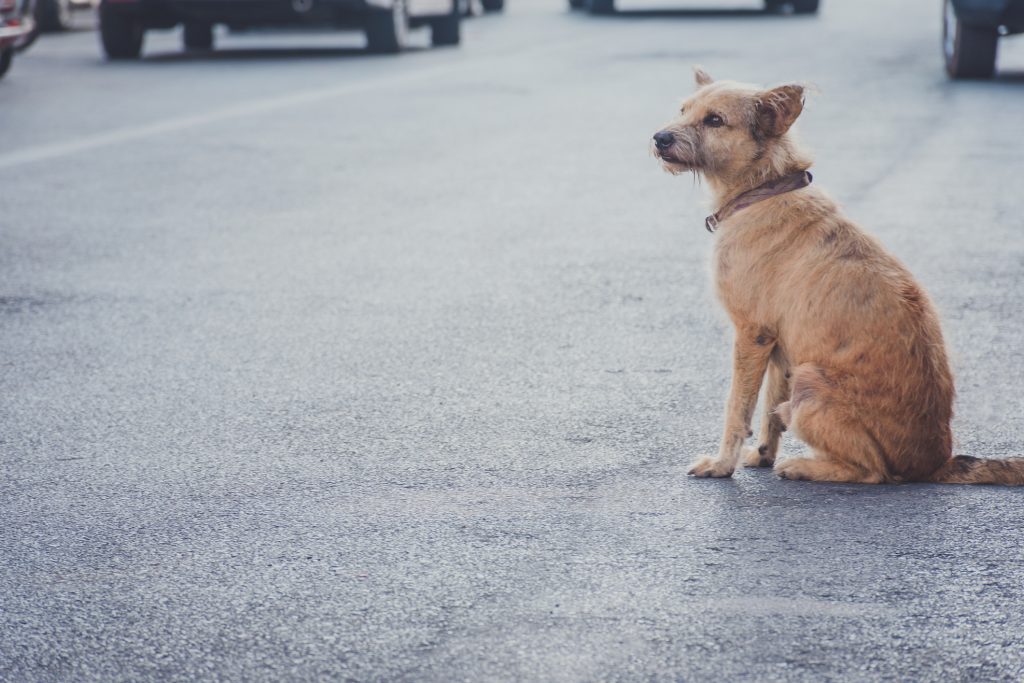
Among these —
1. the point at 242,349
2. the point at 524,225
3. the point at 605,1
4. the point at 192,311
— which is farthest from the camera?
the point at 605,1

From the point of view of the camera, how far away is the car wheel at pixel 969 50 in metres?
14.4

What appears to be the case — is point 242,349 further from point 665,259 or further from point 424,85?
point 424,85

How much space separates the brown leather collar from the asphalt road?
0.76 ft

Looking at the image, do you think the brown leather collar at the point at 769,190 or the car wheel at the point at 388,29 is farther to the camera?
the car wheel at the point at 388,29

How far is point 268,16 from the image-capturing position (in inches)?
680

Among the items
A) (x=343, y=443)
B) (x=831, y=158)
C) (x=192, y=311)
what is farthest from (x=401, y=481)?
(x=831, y=158)

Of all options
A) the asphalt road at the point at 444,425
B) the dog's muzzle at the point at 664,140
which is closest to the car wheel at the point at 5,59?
the asphalt road at the point at 444,425

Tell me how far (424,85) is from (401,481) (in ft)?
36.6

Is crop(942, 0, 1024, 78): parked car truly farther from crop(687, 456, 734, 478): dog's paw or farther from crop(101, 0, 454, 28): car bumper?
crop(687, 456, 734, 478): dog's paw

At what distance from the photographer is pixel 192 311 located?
636 centimetres

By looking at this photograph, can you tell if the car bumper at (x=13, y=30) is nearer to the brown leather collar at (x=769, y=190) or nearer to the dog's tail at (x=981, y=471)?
the brown leather collar at (x=769, y=190)

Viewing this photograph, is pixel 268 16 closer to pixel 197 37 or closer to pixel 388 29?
pixel 388 29

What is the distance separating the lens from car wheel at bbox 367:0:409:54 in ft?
60.2

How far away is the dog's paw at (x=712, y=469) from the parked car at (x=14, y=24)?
40.6 feet
